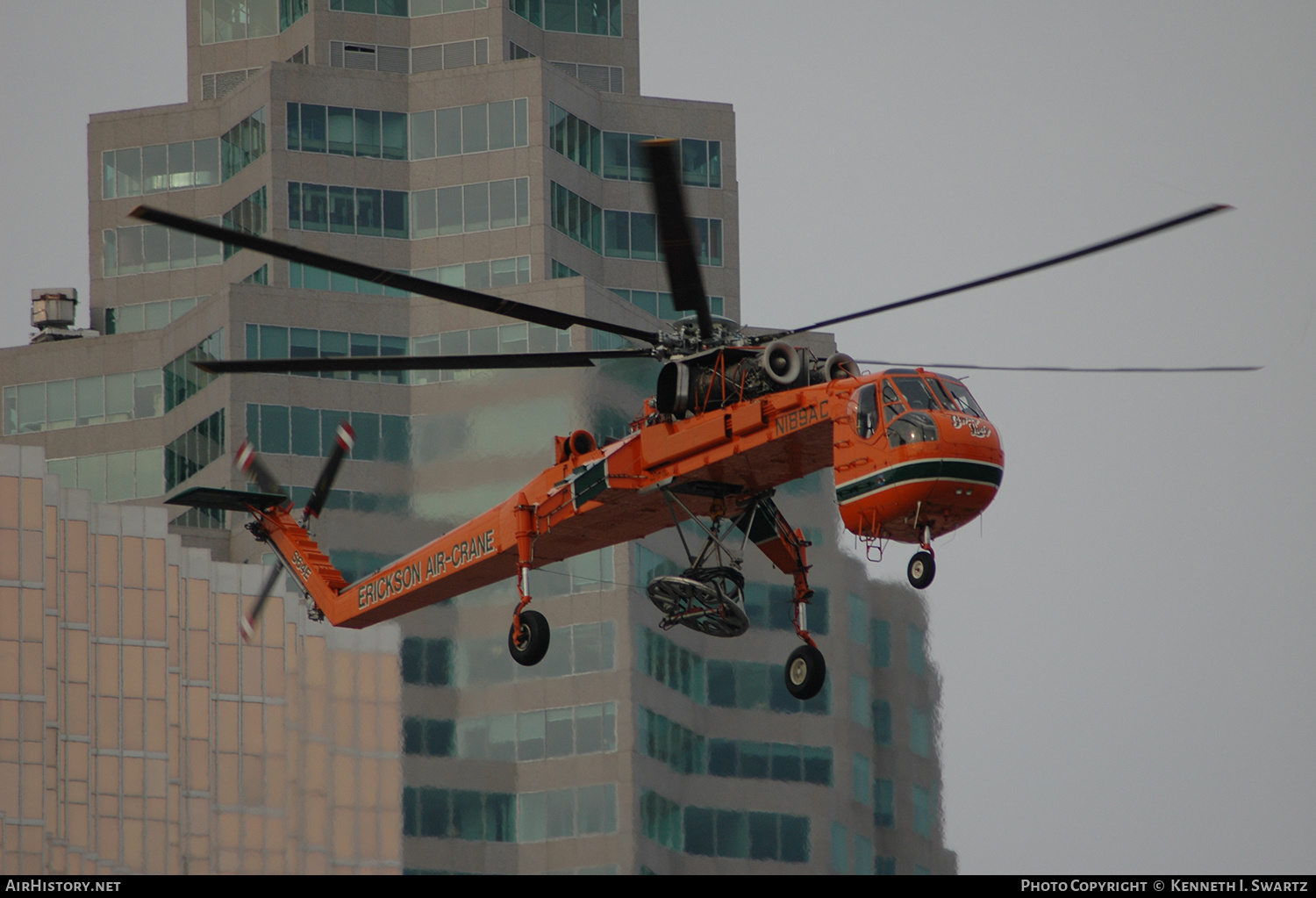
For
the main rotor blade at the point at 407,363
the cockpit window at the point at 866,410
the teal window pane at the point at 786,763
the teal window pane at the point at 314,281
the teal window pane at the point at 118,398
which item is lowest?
the cockpit window at the point at 866,410

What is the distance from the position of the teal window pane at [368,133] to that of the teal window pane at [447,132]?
272cm

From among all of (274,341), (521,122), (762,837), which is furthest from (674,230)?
Result: (521,122)

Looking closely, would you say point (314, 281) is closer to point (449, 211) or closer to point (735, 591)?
point (449, 211)

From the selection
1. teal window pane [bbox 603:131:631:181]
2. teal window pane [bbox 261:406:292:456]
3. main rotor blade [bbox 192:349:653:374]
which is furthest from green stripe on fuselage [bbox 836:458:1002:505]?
teal window pane [bbox 603:131:631:181]

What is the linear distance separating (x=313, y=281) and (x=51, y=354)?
44.2 ft

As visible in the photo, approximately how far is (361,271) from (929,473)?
823 centimetres

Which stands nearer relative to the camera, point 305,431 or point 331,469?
point 331,469

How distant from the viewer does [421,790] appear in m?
76.4

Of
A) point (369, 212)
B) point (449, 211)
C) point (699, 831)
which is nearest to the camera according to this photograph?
point (699, 831)

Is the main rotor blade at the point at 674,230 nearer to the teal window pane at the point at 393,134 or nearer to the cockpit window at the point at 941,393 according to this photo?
the cockpit window at the point at 941,393

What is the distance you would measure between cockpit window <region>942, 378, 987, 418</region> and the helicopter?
0.08ft

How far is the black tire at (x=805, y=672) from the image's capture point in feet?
109

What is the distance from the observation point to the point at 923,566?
3045 cm

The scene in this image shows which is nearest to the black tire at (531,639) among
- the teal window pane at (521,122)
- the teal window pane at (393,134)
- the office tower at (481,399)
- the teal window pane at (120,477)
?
the office tower at (481,399)
